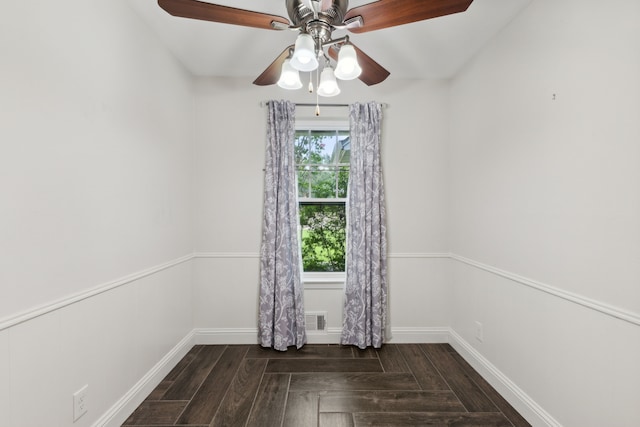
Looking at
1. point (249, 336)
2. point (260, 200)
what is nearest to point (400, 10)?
point (260, 200)

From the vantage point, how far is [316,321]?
293 centimetres

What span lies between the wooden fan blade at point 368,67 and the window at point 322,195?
1.03m

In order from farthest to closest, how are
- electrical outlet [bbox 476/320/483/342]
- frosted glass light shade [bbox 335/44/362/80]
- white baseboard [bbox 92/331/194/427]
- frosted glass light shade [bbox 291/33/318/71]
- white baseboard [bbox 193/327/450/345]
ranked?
white baseboard [bbox 193/327/450/345] < electrical outlet [bbox 476/320/483/342] < white baseboard [bbox 92/331/194/427] < frosted glass light shade [bbox 335/44/362/80] < frosted glass light shade [bbox 291/33/318/71]

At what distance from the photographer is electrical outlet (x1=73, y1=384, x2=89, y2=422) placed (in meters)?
1.50

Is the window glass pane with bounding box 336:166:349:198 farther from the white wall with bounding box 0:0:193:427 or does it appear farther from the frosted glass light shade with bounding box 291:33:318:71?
the frosted glass light shade with bounding box 291:33:318:71

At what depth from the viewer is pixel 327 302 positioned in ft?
9.68

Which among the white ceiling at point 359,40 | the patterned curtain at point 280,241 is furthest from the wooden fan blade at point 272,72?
the patterned curtain at point 280,241

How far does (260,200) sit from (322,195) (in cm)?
64

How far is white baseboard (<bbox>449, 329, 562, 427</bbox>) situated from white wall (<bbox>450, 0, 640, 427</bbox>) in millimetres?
51

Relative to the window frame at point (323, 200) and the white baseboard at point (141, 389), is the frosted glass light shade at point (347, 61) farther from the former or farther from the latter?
the white baseboard at point (141, 389)

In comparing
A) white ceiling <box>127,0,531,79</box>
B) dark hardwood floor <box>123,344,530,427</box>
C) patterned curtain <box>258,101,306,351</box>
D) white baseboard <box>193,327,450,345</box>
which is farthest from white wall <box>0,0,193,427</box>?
patterned curtain <box>258,101,306,351</box>

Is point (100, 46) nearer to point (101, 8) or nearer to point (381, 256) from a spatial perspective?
point (101, 8)

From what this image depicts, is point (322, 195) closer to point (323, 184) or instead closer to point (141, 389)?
point (323, 184)

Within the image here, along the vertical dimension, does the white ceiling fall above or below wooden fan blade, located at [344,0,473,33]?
above
